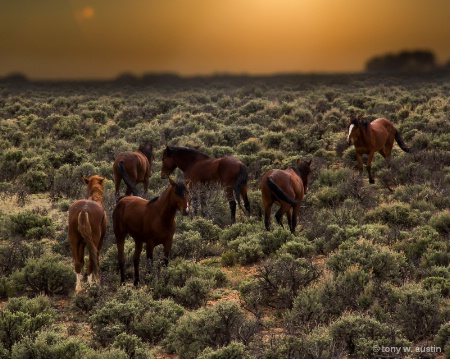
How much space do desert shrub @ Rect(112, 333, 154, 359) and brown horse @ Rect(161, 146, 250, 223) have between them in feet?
21.1

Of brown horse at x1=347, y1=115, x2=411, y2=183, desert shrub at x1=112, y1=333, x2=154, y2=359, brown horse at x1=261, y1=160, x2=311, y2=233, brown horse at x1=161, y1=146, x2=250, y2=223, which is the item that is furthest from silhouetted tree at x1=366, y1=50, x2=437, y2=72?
desert shrub at x1=112, y1=333, x2=154, y2=359

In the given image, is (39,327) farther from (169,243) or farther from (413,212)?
(413,212)

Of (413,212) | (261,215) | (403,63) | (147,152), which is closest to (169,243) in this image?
(261,215)

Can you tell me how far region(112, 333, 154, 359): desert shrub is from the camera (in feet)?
19.4

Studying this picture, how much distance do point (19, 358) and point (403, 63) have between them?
113 meters

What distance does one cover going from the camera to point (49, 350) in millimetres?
5715

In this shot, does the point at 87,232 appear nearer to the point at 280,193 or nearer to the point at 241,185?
the point at 280,193

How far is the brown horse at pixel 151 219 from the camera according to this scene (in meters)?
8.16

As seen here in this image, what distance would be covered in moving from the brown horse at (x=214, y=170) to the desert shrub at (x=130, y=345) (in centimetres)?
644

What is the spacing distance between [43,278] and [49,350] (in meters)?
2.91

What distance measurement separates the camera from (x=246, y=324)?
20.2ft

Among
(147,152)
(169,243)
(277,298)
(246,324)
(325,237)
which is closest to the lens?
(246,324)

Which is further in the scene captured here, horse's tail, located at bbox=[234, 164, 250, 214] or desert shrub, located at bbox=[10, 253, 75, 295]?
horse's tail, located at bbox=[234, 164, 250, 214]

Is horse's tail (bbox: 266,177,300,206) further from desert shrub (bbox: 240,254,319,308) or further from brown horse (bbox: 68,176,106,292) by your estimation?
brown horse (bbox: 68,176,106,292)
